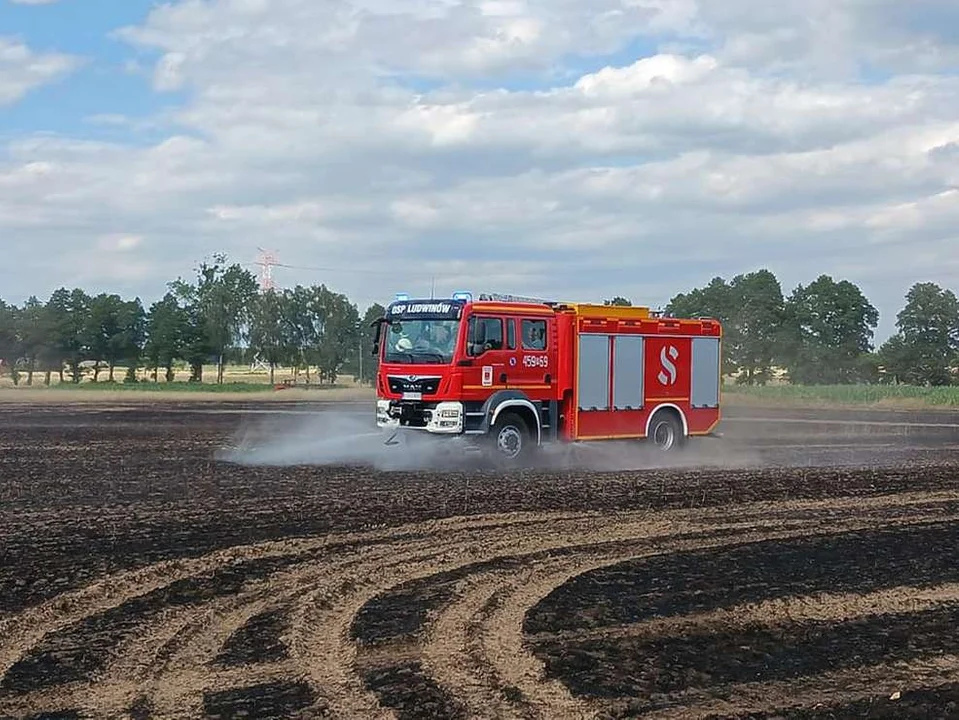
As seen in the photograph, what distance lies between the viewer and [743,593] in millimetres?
9625

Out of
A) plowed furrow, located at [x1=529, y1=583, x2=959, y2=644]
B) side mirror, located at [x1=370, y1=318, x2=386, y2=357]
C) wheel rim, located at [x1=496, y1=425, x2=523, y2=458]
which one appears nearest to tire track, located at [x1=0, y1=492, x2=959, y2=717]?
plowed furrow, located at [x1=529, y1=583, x2=959, y2=644]

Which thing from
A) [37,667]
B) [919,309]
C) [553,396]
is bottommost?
[37,667]

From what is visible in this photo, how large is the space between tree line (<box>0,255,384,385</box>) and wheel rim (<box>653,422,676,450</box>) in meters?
64.6

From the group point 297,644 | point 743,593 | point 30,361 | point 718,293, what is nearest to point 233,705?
point 297,644

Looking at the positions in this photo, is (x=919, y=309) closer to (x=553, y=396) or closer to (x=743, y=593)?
(x=553, y=396)

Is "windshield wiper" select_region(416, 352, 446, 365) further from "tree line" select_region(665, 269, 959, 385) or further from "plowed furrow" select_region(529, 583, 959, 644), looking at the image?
"tree line" select_region(665, 269, 959, 385)

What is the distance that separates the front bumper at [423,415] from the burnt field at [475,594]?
0.92 m

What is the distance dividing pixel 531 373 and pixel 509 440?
1.22 metres

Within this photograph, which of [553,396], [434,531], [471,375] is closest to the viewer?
[434,531]

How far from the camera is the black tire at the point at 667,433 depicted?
23328 millimetres

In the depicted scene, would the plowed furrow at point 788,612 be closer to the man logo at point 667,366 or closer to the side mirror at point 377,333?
the side mirror at point 377,333

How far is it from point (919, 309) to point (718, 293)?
13.7 meters

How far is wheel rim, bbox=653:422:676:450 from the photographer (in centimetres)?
2344

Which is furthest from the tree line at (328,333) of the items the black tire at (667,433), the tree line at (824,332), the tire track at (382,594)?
the tire track at (382,594)
